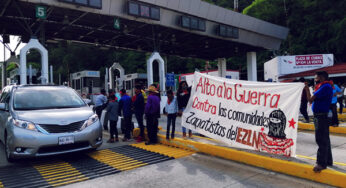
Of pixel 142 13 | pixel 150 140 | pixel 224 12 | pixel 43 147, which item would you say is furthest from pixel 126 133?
pixel 224 12

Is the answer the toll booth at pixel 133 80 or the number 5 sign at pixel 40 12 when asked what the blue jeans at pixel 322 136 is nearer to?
the number 5 sign at pixel 40 12

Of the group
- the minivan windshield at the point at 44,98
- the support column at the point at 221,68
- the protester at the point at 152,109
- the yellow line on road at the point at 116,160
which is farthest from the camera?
the support column at the point at 221,68

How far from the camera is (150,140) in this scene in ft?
25.5

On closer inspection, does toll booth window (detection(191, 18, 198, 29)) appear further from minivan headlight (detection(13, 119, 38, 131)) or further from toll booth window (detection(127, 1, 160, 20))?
minivan headlight (detection(13, 119, 38, 131))

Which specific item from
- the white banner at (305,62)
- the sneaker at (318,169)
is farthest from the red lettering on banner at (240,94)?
the white banner at (305,62)

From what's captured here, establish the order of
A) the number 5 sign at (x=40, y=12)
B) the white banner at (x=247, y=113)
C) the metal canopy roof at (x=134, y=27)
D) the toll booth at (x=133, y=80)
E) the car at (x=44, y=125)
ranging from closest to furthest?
A: the white banner at (x=247, y=113) < the car at (x=44, y=125) < the number 5 sign at (x=40, y=12) < the metal canopy roof at (x=134, y=27) < the toll booth at (x=133, y=80)

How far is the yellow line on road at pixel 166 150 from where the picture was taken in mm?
6574

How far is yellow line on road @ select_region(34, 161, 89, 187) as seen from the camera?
486 cm

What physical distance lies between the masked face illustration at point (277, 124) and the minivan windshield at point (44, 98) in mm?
4540

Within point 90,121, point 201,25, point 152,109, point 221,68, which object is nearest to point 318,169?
point 152,109

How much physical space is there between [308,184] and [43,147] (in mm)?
4963

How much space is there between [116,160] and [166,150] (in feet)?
4.65

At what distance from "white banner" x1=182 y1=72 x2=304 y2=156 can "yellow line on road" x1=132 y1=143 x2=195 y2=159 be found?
74 cm

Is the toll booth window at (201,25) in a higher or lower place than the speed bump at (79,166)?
higher
